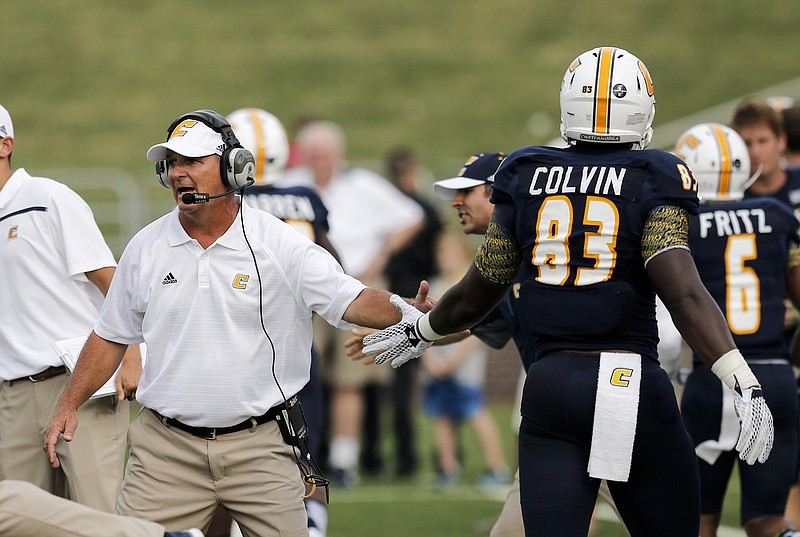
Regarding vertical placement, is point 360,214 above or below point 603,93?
below

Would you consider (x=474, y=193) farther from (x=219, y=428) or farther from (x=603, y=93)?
(x=219, y=428)

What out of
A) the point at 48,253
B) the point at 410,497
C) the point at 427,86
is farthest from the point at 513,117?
the point at 48,253

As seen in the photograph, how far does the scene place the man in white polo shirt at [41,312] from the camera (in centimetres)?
579

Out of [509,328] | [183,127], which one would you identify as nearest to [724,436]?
[509,328]

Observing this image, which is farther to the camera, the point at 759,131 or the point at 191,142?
the point at 759,131

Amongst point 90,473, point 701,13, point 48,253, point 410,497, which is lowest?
point 410,497

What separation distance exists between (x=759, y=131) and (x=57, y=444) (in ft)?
13.7

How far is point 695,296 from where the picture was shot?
4.35 metres

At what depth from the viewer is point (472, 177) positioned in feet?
19.6

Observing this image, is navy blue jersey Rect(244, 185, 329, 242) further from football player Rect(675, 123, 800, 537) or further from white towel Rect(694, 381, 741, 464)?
white towel Rect(694, 381, 741, 464)

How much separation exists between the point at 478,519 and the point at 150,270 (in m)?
4.63

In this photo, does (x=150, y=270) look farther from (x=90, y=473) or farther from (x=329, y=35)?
(x=329, y=35)

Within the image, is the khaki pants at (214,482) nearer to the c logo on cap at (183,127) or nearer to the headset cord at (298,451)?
the headset cord at (298,451)

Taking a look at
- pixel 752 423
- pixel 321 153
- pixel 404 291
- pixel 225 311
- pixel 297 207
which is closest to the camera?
pixel 752 423
